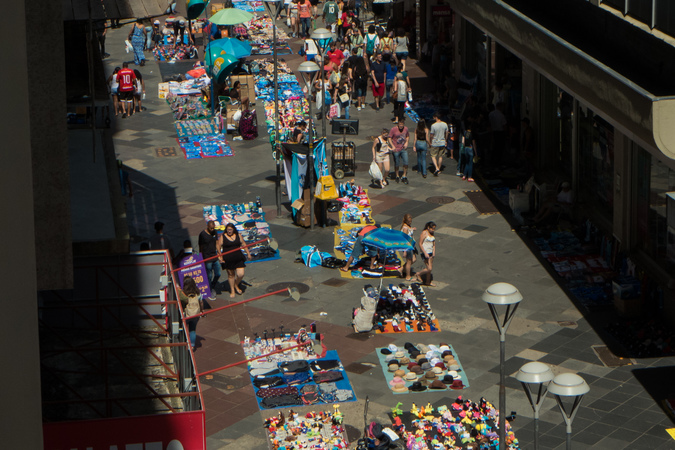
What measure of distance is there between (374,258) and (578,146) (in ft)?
19.0

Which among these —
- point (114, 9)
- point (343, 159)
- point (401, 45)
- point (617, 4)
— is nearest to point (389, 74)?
point (401, 45)

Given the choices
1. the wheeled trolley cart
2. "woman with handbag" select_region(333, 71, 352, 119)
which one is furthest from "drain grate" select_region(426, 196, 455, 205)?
"woman with handbag" select_region(333, 71, 352, 119)

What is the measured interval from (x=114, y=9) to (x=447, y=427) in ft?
28.7

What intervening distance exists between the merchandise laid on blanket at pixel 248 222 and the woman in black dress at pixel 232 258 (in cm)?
183

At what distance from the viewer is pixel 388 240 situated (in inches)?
780

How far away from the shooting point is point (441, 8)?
124 feet

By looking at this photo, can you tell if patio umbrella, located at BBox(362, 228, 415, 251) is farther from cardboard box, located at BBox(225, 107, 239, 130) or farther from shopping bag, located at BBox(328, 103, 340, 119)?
cardboard box, located at BBox(225, 107, 239, 130)

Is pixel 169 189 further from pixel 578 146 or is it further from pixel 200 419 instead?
pixel 200 419

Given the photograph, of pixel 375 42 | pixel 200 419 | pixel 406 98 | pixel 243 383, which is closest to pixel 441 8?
pixel 375 42

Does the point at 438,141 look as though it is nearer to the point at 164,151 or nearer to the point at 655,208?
the point at 164,151

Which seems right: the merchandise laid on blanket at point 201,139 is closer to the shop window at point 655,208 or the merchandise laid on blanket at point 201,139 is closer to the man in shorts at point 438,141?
the man in shorts at point 438,141

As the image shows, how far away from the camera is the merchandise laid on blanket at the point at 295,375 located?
Result: 639 inches

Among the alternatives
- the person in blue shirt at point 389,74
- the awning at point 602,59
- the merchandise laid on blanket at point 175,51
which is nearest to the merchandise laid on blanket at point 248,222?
the awning at point 602,59

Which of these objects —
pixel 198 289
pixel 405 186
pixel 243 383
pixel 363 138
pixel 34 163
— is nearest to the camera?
pixel 34 163
